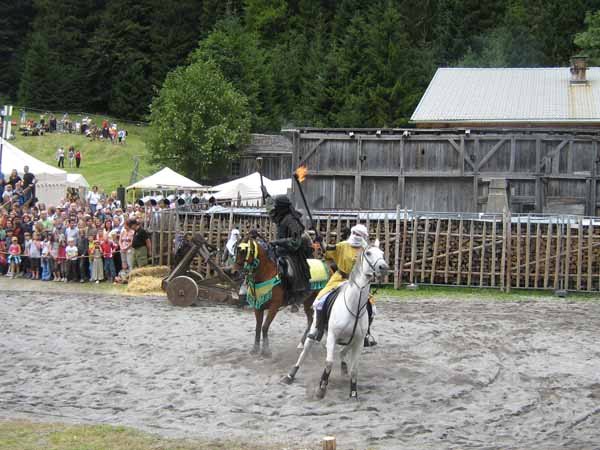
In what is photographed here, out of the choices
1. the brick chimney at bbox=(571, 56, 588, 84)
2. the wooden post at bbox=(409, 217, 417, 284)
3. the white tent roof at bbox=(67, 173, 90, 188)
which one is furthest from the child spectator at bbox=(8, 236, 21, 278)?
the brick chimney at bbox=(571, 56, 588, 84)

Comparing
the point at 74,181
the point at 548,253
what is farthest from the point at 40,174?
the point at 548,253

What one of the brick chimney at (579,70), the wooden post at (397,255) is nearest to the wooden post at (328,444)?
the wooden post at (397,255)

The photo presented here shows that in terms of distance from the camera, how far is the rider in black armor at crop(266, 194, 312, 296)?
13.8 metres

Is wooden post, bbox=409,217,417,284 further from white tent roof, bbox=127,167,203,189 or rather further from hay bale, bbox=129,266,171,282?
white tent roof, bbox=127,167,203,189

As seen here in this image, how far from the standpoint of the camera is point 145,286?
21.4 m

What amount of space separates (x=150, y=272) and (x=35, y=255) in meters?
4.03

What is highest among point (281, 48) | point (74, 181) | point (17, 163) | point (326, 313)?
point (281, 48)

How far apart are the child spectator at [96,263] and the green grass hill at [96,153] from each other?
29.9 m

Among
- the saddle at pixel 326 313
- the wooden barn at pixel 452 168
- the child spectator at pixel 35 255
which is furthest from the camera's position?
the wooden barn at pixel 452 168

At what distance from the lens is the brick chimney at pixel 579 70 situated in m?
37.8

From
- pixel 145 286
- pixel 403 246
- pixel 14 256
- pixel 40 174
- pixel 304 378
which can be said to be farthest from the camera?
pixel 40 174

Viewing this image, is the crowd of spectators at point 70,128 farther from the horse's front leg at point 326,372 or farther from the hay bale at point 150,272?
the horse's front leg at point 326,372

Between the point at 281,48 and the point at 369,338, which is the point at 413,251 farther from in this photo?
the point at 281,48

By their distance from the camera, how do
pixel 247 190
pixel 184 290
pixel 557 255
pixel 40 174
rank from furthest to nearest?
1. pixel 247 190
2. pixel 40 174
3. pixel 557 255
4. pixel 184 290
